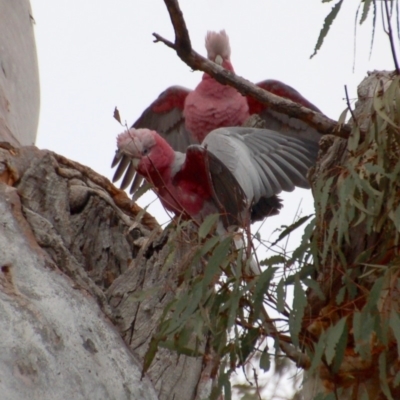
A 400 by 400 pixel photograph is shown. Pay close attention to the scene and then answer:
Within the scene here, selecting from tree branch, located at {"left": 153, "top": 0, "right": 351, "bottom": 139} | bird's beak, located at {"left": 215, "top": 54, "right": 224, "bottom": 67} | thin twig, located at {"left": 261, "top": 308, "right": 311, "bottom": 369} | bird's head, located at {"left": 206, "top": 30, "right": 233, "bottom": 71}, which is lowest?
thin twig, located at {"left": 261, "top": 308, "right": 311, "bottom": 369}

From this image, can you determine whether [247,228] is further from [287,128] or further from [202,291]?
[287,128]

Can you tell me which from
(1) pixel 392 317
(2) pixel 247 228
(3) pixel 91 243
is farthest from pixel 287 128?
(1) pixel 392 317

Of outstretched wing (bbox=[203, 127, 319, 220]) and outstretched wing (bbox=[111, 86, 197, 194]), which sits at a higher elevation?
outstretched wing (bbox=[111, 86, 197, 194])

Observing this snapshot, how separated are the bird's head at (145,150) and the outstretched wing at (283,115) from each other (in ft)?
2.82

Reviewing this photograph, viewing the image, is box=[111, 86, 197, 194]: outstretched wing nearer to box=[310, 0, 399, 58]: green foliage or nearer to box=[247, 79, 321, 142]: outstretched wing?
box=[247, 79, 321, 142]: outstretched wing

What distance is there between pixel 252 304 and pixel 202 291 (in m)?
0.12

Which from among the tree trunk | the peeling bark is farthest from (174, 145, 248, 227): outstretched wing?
the tree trunk

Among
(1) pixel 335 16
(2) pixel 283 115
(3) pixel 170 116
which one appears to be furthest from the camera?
(3) pixel 170 116

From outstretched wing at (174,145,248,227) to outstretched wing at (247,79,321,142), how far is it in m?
0.91

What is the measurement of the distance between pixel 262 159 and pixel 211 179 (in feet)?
1.39

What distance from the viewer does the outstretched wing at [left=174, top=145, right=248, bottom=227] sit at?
3.31 m

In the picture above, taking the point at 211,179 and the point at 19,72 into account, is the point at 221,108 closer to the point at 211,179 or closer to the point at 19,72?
the point at 211,179

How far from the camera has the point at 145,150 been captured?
379 centimetres

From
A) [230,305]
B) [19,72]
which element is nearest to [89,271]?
[230,305]
